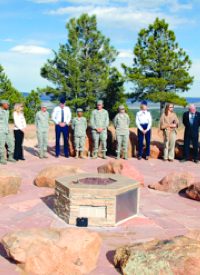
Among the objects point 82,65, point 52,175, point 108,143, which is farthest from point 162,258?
point 82,65

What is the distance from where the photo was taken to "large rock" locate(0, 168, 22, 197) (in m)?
7.47

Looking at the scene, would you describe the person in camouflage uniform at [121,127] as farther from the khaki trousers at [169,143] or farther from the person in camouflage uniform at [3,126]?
the person in camouflage uniform at [3,126]

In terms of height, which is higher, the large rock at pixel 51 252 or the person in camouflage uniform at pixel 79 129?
the person in camouflage uniform at pixel 79 129

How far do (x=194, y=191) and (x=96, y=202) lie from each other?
7.76 ft

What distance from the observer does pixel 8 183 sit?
24.7 feet

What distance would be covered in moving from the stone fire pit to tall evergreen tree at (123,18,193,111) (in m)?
23.6

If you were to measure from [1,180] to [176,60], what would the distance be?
963 inches

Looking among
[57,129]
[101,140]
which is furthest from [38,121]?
[101,140]

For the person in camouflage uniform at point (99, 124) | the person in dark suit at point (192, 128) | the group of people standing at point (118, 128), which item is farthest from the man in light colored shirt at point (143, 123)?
the person in dark suit at point (192, 128)

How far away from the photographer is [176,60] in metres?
30.0

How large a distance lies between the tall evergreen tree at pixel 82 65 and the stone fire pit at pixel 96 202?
22.4 m

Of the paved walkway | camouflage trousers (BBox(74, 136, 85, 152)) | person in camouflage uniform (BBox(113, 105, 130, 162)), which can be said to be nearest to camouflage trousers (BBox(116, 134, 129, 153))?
person in camouflage uniform (BBox(113, 105, 130, 162))

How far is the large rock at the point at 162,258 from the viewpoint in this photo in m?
4.23

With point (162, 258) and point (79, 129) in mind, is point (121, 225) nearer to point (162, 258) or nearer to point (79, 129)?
point (162, 258)
